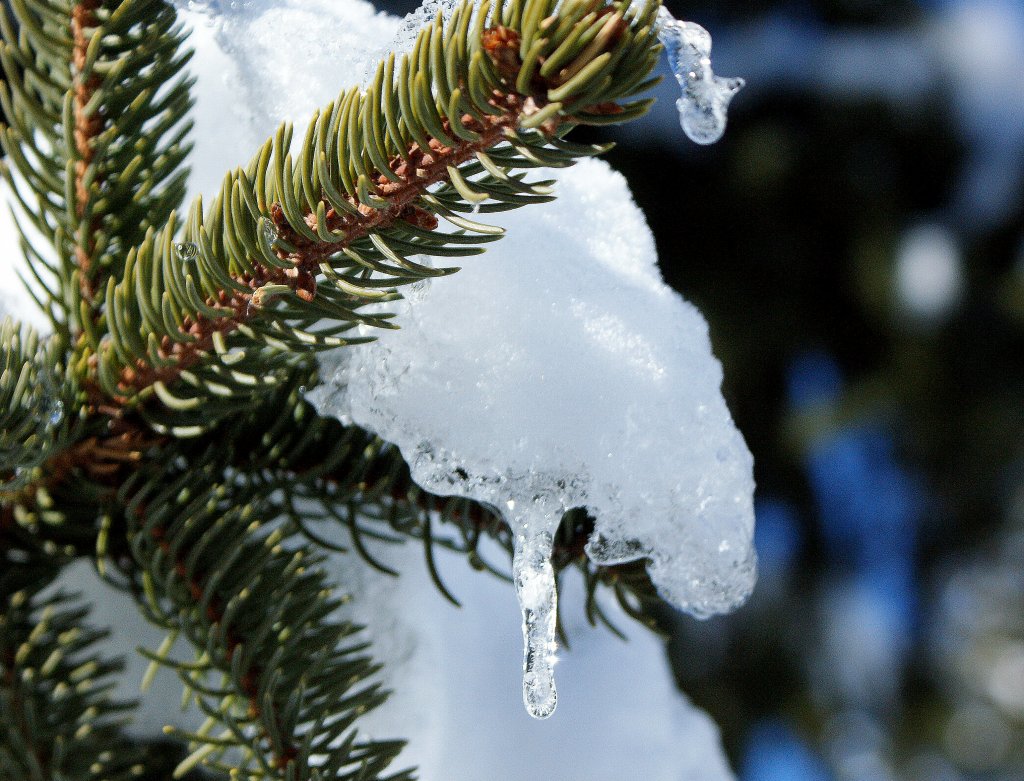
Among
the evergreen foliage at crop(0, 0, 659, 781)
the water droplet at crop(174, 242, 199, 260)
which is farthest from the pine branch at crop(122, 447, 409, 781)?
the water droplet at crop(174, 242, 199, 260)

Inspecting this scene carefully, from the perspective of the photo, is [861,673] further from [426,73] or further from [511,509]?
[426,73]

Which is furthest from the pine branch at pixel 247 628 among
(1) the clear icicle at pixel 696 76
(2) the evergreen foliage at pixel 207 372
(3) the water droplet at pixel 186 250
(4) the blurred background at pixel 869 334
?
(4) the blurred background at pixel 869 334

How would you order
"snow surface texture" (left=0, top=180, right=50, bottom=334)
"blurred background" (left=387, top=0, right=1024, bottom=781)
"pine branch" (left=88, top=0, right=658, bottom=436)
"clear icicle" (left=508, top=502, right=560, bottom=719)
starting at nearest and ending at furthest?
1. "pine branch" (left=88, top=0, right=658, bottom=436)
2. "clear icicle" (left=508, top=502, right=560, bottom=719)
3. "snow surface texture" (left=0, top=180, right=50, bottom=334)
4. "blurred background" (left=387, top=0, right=1024, bottom=781)

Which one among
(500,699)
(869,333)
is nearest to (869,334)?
(869,333)

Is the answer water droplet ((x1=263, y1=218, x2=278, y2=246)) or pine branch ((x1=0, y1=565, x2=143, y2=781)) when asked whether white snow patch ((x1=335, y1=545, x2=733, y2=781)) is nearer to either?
pine branch ((x1=0, y1=565, x2=143, y2=781))

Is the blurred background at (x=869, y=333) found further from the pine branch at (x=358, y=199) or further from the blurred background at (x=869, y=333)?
the pine branch at (x=358, y=199)

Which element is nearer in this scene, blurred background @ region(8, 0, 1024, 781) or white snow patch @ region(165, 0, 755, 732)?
white snow patch @ region(165, 0, 755, 732)

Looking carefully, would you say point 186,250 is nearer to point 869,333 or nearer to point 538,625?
point 538,625
